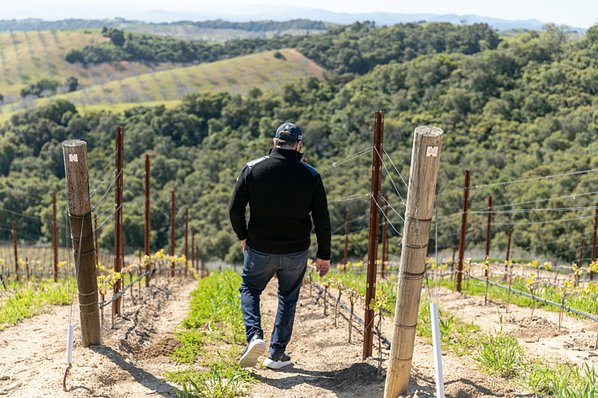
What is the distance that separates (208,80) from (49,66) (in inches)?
1249

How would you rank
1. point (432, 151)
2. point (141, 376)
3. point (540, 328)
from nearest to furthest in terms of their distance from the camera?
point (432, 151) → point (141, 376) → point (540, 328)

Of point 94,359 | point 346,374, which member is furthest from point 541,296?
point 94,359

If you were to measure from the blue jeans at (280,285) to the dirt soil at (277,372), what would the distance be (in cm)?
37

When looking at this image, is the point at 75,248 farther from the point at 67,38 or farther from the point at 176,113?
the point at 67,38

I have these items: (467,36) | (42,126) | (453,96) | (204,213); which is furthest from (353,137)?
(467,36)

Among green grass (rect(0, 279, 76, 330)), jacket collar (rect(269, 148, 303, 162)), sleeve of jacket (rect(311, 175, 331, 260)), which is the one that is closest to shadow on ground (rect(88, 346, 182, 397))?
sleeve of jacket (rect(311, 175, 331, 260))

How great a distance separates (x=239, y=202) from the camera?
16.5ft

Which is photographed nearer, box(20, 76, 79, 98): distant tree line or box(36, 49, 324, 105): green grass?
box(36, 49, 324, 105): green grass

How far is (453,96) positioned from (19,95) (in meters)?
65.3

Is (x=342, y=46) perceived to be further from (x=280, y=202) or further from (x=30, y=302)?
(x=280, y=202)

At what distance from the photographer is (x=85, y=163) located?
5141 mm

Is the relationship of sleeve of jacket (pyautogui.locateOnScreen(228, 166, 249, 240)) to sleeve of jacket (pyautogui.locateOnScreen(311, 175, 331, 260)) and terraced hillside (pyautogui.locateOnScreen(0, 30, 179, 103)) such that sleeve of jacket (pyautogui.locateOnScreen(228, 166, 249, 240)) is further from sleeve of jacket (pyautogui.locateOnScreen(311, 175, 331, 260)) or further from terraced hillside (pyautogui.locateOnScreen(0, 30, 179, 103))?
terraced hillside (pyautogui.locateOnScreen(0, 30, 179, 103))

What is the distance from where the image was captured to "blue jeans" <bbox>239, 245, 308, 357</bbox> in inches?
199

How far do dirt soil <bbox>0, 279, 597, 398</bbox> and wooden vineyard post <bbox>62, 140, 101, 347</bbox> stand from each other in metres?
0.44
